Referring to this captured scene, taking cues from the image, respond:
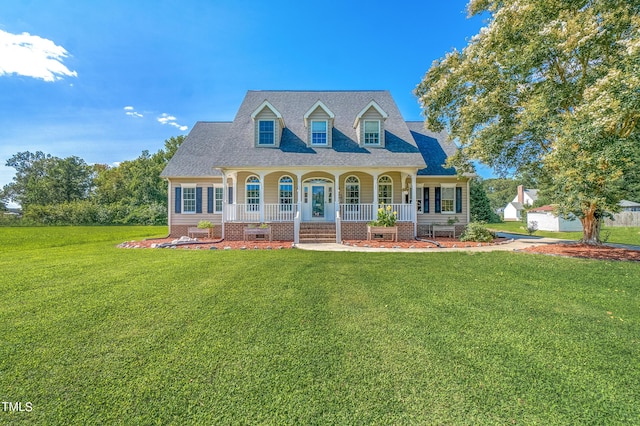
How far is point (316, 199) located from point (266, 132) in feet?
14.8

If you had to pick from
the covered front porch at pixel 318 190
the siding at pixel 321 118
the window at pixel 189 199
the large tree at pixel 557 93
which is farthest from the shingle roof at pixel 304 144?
the large tree at pixel 557 93

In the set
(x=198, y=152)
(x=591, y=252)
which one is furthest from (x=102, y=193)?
(x=591, y=252)

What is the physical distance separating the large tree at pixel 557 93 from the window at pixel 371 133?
116 inches

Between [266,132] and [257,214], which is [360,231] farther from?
[266,132]

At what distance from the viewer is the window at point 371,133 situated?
14.3 m

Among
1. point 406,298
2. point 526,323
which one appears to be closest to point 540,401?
point 526,323

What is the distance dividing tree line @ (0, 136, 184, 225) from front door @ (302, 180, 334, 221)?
21.5 metres

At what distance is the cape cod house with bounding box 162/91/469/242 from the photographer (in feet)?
42.7

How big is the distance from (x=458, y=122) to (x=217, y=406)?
14.0 m

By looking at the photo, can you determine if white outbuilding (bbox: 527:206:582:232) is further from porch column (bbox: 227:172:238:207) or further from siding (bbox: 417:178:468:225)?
porch column (bbox: 227:172:238:207)

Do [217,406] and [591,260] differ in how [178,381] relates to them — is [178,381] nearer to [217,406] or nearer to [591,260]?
[217,406]

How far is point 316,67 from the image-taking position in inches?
711

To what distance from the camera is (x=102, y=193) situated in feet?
124

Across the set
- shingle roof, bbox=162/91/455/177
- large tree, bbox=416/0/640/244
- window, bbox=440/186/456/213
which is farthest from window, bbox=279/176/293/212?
window, bbox=440/186/456/213
